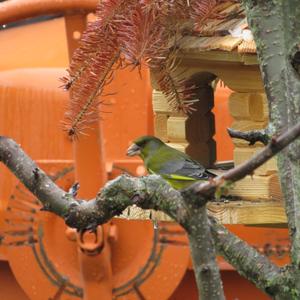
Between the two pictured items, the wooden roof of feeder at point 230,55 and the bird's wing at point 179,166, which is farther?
the bird's wing at point 179,166

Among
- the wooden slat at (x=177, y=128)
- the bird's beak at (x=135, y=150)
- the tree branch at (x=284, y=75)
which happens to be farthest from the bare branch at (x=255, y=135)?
the bird's beak at (x=135, y=150)

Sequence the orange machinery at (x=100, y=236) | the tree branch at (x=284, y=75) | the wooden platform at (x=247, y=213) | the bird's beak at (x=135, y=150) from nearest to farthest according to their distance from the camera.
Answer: the tree branch at (x=284, y=75) → the wooden platform at (x=247, y=213) → the bird's beak at (x=135, y=150) → the orange machinery at (x=100, y=236)

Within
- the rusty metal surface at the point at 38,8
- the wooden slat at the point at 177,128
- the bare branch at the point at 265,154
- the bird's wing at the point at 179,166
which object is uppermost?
the rusty metal surface at the point at 38,8

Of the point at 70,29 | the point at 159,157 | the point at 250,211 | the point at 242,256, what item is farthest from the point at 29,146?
the point at 242,256

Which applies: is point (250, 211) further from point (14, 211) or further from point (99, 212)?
point (14, 211)

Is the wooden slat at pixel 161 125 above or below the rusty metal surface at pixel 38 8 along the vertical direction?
below

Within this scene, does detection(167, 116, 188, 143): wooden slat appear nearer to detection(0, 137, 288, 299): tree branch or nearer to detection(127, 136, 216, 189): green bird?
detection(127, 136, 216, 189): green bird

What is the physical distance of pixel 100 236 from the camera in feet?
7.39

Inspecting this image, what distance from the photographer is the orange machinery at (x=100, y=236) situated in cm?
253

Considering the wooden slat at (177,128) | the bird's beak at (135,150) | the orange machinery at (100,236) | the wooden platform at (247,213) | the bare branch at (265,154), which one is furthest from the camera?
the orange machinery at (100,236)

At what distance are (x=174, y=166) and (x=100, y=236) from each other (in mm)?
637

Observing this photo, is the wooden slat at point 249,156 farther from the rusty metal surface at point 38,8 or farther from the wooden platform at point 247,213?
the rusty metal surface at point 38,8

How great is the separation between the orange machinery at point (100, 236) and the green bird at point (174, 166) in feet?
1.97

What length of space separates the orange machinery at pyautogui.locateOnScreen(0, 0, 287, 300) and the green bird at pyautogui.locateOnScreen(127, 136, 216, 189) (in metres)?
0.60
